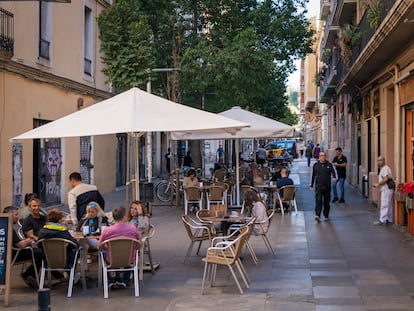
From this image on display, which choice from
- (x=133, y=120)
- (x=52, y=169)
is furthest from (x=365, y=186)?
(x=133, y=120)

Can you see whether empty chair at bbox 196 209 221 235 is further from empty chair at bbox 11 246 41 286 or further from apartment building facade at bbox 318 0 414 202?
apartment building facade at bbox 318 0 414 202

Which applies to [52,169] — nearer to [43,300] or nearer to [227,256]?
[227,256]

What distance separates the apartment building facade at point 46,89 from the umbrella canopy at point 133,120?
6267 mm

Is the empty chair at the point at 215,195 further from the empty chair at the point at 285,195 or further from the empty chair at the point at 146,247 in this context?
the empty chair at the point at 146,247

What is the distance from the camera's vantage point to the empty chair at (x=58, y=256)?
7.87m

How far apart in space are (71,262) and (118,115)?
2.08 meters

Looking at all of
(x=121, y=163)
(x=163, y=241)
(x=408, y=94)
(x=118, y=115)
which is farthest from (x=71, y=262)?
(x=121, y=163)

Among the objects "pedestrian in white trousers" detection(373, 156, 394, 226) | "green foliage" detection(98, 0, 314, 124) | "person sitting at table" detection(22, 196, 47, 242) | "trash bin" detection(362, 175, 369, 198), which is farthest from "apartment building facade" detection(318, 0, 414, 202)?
"person sitting at table" detection(22, 196, 47, 242)

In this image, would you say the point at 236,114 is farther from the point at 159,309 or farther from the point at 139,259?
the point at 159,309

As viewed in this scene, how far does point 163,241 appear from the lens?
12.6m

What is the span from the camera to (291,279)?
29.1 feet

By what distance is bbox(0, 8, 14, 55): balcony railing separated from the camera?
14.6 metres

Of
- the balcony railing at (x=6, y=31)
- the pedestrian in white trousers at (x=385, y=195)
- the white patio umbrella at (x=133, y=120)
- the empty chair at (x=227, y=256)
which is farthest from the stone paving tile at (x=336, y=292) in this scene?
the balcony railing at (x=6, y=31)

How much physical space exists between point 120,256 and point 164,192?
13497 mm
